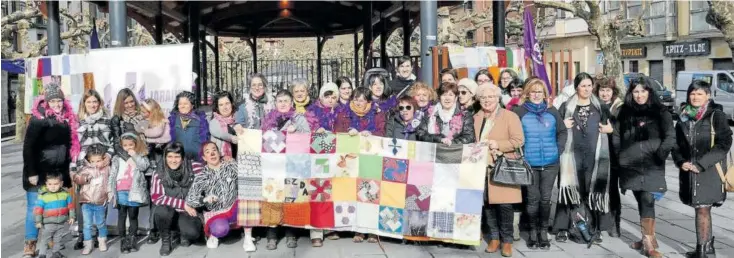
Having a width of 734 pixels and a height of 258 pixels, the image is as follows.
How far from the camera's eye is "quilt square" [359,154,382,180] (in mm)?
6957

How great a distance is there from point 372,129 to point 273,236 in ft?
4.63

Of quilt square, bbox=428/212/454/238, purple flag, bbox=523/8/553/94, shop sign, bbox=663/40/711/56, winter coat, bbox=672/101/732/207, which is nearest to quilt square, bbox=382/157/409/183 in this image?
quilt square, bbox=428/212/454/238

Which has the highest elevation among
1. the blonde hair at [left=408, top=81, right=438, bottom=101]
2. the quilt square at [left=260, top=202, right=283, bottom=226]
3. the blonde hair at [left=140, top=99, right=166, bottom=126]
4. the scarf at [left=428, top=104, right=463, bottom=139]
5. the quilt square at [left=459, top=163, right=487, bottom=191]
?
the blonde hair at [left=408, top=81, right=438, bottom=101]

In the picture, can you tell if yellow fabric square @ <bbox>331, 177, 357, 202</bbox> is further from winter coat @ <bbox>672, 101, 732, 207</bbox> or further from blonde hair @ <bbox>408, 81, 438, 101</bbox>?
winter coat @ <bbox>672, 101, 732, 207</bbox>

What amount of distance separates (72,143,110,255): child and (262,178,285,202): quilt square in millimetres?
1451

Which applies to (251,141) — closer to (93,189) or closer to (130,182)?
(130,182)

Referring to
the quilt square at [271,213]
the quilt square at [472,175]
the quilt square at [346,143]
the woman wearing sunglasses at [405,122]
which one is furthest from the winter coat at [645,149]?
the quilt square at [271,213]

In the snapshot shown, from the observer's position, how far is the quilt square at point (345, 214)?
706cm

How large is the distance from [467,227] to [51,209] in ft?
12.2

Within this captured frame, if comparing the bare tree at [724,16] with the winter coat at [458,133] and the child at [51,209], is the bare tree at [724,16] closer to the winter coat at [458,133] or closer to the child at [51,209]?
the winter coat at [458,133]

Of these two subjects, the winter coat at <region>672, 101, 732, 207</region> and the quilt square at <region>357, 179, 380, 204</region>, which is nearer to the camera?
the winter coat at <region>672, 101, 732, 207</region>

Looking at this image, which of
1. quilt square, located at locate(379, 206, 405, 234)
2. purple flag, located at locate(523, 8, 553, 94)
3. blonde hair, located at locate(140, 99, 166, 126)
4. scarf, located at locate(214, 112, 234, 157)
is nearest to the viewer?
quilt square, located at locate(379, 206, 405, 234)

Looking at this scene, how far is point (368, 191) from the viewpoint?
23.0 feet

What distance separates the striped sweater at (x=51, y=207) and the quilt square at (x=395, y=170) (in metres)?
2.90
